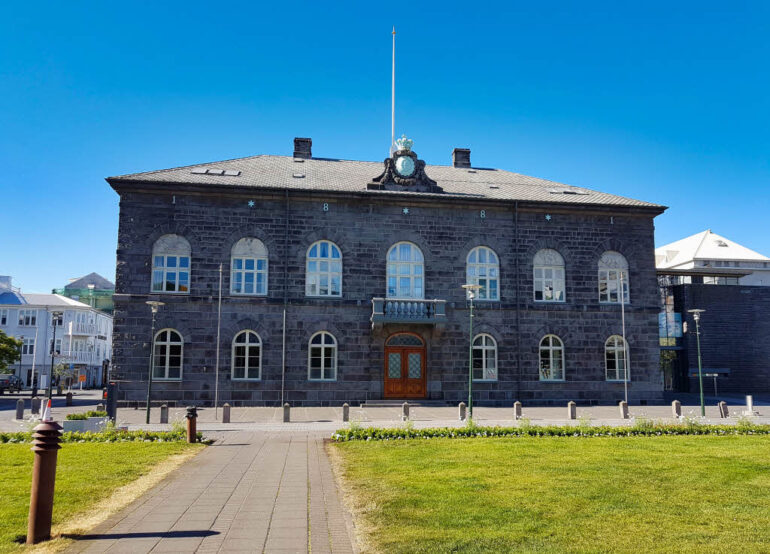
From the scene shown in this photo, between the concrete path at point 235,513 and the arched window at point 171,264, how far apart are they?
17460mm

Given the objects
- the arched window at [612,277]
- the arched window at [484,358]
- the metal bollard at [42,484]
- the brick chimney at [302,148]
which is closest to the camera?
the metal bollard at [42,484]

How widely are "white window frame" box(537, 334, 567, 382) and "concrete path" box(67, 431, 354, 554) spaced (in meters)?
20.3

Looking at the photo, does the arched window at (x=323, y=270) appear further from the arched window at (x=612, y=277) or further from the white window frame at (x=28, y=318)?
the white window frame at (x=28, y=318)

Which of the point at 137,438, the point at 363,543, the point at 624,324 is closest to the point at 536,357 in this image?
the point at 624,324

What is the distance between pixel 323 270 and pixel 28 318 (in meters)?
46.5

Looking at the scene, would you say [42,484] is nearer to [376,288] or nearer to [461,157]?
[376,288]

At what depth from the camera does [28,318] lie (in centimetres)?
6266

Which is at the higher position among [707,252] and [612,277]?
[707,252]

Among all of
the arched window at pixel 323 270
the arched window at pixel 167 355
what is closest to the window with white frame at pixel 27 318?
the arched window at pixel 167 355

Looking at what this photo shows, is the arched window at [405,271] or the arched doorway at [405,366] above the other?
the arched window at [405,271]

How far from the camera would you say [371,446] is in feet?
52.1

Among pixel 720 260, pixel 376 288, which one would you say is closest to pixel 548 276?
pixel 376 288

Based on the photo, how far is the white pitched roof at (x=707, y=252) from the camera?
154 ft

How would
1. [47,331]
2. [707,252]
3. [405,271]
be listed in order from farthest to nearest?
[47,331] → [707,252] → [405,271]
